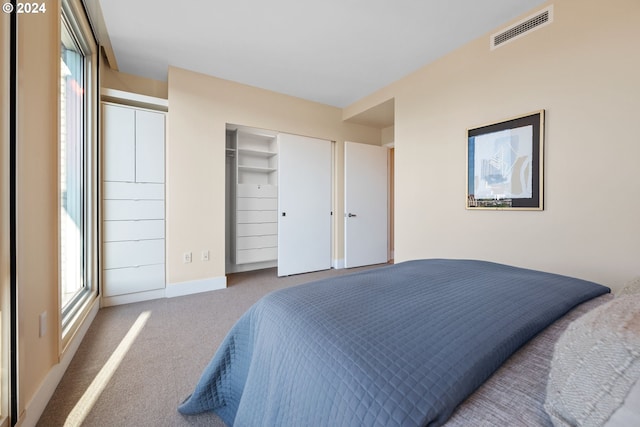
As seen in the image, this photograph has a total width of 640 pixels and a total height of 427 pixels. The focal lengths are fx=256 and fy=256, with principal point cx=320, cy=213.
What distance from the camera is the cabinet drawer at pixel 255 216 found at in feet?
11.7

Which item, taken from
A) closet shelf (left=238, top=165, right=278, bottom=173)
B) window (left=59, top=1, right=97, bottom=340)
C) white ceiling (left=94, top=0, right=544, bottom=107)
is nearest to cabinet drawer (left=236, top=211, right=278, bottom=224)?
closet shelf (left=238, top=165, right=278, bottom=173)

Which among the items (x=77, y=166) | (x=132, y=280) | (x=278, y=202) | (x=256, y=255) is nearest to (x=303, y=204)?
(x=278, y=202)

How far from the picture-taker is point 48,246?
1352mm

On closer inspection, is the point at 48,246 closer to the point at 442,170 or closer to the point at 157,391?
the point at 157,391

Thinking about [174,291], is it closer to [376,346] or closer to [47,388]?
[47,388]

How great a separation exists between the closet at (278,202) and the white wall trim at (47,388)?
6.42ft

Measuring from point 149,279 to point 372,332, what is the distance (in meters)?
2.84

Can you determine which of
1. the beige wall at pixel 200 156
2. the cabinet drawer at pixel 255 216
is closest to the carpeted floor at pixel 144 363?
the beige wall at pixel 200 156

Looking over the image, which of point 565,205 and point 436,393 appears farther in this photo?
point 565,205

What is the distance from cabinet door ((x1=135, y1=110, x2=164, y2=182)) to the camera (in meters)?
2.67

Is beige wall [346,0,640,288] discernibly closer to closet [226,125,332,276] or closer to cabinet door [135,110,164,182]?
closet [226,125,332,276]

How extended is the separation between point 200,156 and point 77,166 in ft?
3.55

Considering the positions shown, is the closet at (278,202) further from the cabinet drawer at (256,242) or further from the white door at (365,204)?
the white door at (365,204)

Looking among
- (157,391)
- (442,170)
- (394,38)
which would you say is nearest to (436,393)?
(157,391)
